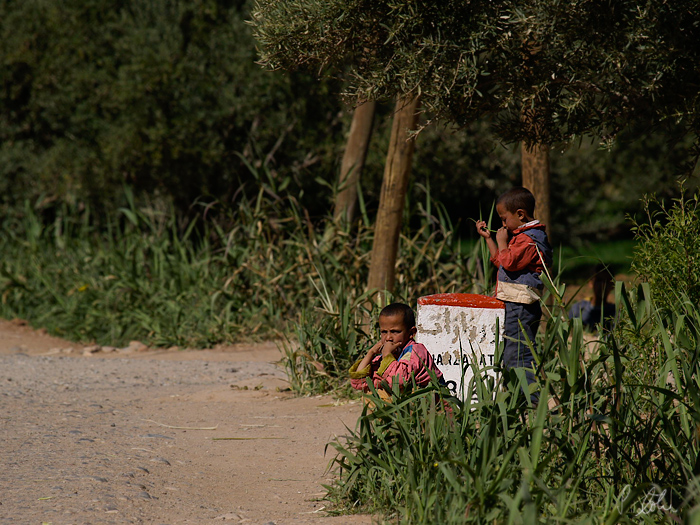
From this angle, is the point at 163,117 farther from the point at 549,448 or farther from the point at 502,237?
the point at 549,448

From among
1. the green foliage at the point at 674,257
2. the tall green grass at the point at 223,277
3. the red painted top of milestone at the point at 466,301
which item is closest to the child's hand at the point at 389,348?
the red painted top of milestone at the point at 466,301

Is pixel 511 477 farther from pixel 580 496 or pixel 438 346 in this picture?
pixel 438 346

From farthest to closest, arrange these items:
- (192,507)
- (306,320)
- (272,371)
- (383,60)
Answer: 1. (272,371)
2. (306,320)
3. (383,60)
4. (192,507)

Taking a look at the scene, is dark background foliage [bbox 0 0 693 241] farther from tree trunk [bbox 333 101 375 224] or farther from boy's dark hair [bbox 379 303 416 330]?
boy's dark hair [bbox 379 303 416 330]

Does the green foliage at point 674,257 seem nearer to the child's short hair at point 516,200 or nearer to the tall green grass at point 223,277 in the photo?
the child's short hair at point 516,200

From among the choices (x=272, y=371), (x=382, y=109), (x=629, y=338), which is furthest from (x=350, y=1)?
(x=382, y=109)

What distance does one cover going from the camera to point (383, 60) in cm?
438

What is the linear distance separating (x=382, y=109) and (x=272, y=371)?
535 cm

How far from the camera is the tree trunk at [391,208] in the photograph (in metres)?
6.51

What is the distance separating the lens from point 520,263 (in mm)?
4289

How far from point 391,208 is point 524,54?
2.55 m

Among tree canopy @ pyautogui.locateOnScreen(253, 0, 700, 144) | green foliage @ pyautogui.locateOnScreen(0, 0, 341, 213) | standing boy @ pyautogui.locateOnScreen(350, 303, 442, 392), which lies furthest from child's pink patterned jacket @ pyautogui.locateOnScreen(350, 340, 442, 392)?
green foliage @ pyautogui.locateOnScreen(0, 0, 341, 213)

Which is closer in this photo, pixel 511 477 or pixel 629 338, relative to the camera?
pixel 511 477

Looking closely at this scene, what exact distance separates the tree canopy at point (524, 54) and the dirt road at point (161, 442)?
1.99m
